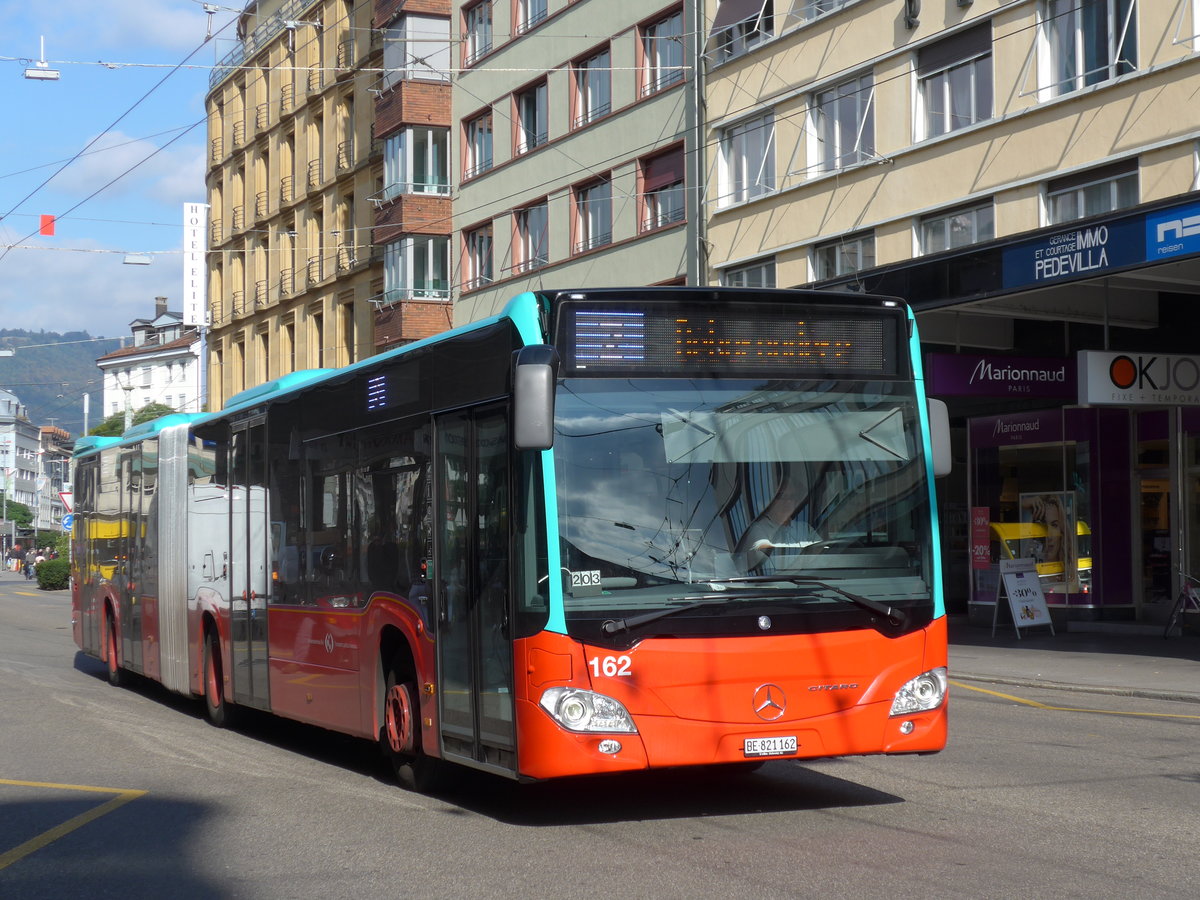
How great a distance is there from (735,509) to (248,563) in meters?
6.48

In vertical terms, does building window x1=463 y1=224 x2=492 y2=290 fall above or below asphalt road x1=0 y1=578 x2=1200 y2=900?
above

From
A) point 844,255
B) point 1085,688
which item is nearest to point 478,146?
point 844,255

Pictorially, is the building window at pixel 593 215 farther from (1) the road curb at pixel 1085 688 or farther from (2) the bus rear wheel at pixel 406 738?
(2) the bus rear wheel at pixel 406 738

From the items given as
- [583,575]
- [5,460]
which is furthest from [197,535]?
[5,460]

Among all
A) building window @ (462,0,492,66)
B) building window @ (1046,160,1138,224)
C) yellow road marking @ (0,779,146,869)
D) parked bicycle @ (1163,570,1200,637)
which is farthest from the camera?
building window @ (462,0,492,66)

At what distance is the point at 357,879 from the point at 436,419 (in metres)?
3.14

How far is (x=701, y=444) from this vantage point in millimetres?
8234

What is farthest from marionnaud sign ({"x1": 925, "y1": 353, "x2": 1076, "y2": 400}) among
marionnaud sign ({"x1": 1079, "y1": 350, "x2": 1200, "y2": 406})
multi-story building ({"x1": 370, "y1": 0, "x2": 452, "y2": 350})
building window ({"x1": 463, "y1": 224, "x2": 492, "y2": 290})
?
multi-story building ({"x1": 370, "y1": 0, "x2": 452, "y2": 350})

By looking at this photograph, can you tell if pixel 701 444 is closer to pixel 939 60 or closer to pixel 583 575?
pixel 583 575

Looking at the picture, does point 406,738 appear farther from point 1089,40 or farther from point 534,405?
point 1089,40

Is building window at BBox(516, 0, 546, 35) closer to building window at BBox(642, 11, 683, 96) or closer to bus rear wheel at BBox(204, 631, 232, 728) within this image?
building window at BBox(642, 11, 683, 96)

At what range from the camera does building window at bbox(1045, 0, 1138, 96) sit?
22.7 meters

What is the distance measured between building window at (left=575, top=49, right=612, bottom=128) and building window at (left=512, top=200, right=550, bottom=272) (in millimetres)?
2617

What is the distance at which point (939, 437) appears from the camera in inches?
348
